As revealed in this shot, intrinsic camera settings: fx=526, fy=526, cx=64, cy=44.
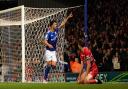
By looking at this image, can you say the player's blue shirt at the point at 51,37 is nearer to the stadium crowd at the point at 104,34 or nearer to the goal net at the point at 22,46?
the goal net at the point at 22,46

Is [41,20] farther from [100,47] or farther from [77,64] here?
[100,47]

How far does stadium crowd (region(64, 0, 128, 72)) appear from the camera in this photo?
923 inches

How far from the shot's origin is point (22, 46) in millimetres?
20906

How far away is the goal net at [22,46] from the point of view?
21.3m

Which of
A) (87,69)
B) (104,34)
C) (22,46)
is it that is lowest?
(87,69)

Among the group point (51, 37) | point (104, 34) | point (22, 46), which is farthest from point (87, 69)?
point (104, 34)

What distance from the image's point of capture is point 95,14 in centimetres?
3244

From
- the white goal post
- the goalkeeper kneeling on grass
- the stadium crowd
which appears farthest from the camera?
the stadium crowd

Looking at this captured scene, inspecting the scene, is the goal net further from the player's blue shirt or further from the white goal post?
the player's blue shirt

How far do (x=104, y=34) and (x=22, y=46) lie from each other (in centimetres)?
845

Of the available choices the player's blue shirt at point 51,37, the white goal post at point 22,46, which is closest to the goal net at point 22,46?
the white goal post at point 22,46

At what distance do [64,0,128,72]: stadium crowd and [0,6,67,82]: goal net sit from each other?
2425 millimetres

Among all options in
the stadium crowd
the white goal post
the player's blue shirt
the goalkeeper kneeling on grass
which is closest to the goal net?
the white goal post

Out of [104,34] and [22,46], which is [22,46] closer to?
[22,46]
